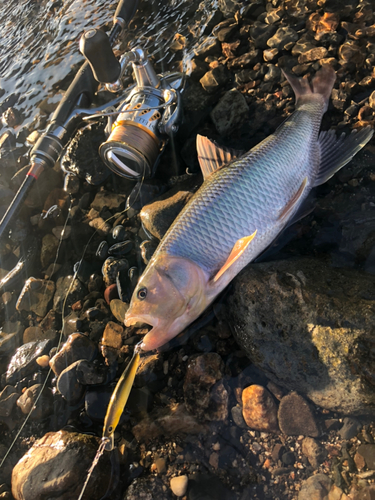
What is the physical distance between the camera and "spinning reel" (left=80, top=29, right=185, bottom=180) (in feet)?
10.2

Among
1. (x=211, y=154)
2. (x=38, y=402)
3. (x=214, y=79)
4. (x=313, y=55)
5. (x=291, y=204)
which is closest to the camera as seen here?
(x=291, y=204)

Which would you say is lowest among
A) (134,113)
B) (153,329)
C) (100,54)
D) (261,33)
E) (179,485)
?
(179,485)

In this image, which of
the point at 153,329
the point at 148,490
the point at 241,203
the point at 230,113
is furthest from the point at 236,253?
the point at 230,113

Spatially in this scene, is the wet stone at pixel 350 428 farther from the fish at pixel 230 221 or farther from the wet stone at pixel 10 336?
the wet stone at pixel 10 336

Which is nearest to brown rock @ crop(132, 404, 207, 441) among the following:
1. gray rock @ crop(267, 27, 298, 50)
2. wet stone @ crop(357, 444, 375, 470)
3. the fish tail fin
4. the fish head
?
the fish head

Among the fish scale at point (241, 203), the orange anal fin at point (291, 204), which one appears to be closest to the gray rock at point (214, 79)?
the fish scale at point (241, 203)

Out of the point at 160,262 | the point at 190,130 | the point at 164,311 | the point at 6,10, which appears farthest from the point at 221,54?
the point at 6,10

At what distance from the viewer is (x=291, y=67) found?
3715 mm

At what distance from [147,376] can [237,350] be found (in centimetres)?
85

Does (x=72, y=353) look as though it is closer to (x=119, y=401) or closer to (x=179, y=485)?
(x=119, y=401)

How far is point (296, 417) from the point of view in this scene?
2371mm

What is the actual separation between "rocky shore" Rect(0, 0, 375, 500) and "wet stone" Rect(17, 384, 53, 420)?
2 centimetres

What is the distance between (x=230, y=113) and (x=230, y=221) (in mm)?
1696

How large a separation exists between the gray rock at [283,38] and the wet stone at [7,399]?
198 inches
